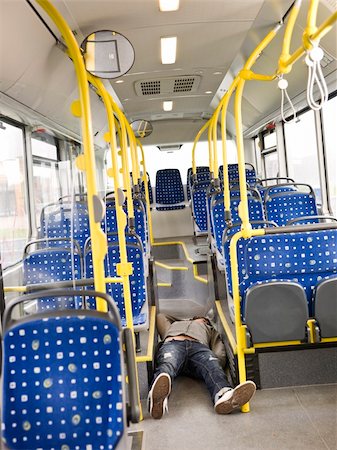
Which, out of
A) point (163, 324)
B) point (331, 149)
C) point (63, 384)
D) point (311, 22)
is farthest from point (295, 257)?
point (331, 149)

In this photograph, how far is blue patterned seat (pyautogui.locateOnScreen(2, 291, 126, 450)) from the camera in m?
2.19

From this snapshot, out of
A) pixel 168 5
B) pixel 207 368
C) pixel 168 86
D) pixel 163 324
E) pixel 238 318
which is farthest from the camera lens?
pixel 168 86

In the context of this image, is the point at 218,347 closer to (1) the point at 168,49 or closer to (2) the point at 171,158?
(1) the point at 168,49

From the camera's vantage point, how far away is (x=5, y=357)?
7.15 ft

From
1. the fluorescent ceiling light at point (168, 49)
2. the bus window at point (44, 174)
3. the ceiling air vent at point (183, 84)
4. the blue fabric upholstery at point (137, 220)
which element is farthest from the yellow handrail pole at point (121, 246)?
the ceiling air vent at point (183, 84)

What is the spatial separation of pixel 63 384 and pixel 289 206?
4389mm

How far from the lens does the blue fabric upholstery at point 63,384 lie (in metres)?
2.19

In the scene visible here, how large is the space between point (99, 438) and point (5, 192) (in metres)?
2.64

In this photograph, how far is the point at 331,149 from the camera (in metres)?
6.79

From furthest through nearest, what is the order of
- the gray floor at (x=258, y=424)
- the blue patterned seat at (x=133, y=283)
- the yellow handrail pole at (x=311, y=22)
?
1. the blue patterned seat at (x=133, y=283)
2. the gray floor at (x=258, y=424)
3. the yellow handrail pole at (x=311, y=22)

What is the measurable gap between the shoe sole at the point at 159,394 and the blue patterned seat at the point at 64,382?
1.27m

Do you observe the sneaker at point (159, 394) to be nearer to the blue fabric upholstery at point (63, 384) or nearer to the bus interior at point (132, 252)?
the bus interior at point (132, 252)

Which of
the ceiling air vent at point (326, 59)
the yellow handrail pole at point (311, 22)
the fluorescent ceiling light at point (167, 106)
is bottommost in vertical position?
the yellow handrail pole at point (311, 22)

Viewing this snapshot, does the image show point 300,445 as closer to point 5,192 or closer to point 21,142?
point 5,192
